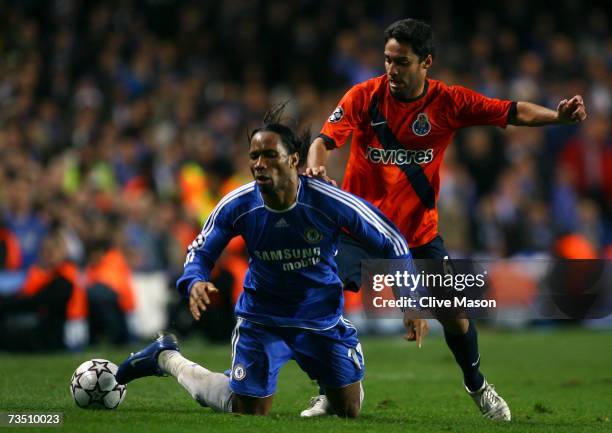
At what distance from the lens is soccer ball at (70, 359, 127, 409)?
7750 millimetres

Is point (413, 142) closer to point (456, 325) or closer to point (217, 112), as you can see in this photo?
point (456, 325)

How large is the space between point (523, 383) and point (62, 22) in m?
11.1

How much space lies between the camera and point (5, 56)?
59.6ft

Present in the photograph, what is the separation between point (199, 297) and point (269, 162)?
0.93m

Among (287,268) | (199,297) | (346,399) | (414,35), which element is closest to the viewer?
(199,297)

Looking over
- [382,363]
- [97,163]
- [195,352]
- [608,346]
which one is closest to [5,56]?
[97,163]

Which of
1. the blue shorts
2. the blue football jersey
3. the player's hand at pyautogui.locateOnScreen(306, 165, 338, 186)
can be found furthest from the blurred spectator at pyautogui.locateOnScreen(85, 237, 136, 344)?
the player's hand at pyautogui.locateOnScreen(306, 165, 338, 186)

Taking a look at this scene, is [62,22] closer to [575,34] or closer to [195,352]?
[195,352]

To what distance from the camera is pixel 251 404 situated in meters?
7.47

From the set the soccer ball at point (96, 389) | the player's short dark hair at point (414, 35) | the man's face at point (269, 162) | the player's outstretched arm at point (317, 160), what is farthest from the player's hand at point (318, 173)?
the soccer ball at point (96, 389)

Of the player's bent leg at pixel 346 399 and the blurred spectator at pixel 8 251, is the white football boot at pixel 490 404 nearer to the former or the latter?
the player's bent leg at pixel 346 399

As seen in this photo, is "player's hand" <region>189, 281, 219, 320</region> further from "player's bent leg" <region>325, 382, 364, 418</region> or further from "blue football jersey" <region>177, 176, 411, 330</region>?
"player's bent leg" <region>325, 382, 364, 418</region>

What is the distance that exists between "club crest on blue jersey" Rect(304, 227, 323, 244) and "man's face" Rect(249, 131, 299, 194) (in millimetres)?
329

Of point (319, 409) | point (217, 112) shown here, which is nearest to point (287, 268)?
point (319, 409)
